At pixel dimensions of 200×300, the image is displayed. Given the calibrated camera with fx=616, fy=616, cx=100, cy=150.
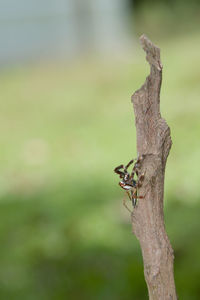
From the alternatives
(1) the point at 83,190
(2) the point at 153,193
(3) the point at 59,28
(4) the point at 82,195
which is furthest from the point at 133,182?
(3) the point at 59,28

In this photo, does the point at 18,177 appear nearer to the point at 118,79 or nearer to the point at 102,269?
the point at 102,269

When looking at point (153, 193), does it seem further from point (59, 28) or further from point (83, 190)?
point (59, 28)

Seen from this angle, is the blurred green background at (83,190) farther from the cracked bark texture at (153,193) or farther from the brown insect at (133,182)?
the cracked bark texture at (153,193)

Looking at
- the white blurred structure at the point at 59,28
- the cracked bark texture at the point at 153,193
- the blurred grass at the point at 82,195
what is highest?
the white blurred structure at the point at 59,28

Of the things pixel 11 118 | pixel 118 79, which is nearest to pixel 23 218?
pixel 11 118

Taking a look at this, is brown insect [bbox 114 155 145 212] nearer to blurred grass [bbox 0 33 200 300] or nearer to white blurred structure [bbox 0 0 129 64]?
blurred grass [bbox 0 33 200 300]

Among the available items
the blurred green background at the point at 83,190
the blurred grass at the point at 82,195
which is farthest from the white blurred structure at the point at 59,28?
the blurred grass at the point at 82,195
